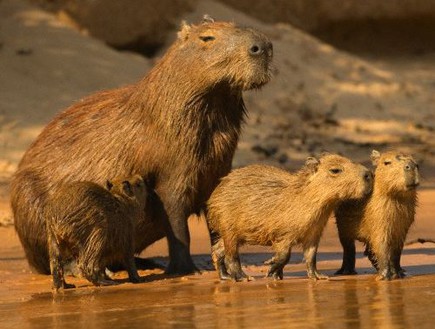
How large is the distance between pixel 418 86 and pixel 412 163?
10.2 m

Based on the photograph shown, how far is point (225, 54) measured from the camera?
11.7 m

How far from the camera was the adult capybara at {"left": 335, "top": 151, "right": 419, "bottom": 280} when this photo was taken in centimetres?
1088

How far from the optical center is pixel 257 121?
18969 mm

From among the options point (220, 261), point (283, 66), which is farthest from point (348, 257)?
point (283, 66)

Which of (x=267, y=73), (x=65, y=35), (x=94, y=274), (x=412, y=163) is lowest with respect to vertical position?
(x=94, y=274)

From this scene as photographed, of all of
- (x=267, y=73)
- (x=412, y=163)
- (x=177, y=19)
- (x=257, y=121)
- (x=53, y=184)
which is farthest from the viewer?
(x=177, y=19)

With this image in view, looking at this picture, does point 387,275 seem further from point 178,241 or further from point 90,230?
point 90,230

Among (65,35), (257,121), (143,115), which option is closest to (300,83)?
(257,121)

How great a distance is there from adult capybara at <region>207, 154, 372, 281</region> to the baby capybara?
668 mm

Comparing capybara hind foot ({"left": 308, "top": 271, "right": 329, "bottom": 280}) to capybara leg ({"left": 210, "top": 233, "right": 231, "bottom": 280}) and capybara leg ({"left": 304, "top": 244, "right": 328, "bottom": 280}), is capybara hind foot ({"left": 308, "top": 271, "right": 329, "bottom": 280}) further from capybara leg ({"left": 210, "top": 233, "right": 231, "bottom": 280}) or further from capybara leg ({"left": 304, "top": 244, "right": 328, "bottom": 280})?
capybara leg ({"left": 210, "top": 233, "right": 231, "bottom": 280})

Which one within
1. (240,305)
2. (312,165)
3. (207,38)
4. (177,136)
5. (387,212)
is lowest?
(240,305)

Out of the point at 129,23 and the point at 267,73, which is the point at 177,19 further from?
the point at 267,73

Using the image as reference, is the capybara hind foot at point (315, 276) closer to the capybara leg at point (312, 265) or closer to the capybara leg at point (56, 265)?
the capybara leg at point (312, 265)

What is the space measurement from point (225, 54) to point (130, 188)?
1239 millimetres
